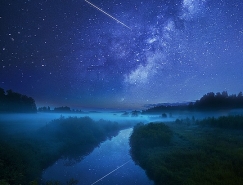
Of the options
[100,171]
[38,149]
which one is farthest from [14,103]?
[100,171]

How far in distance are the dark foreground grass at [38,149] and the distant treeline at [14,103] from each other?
624 inches

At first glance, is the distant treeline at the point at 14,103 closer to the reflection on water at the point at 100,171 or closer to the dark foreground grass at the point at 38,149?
the dark foreground grass at the point at 38,149

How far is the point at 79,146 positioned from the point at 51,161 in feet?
34.6

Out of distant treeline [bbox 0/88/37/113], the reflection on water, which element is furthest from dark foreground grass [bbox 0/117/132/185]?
distant treeline [bbox 0/88/37/113]

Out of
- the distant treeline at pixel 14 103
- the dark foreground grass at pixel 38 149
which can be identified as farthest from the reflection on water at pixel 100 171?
the distant treeline at pixel 14 103

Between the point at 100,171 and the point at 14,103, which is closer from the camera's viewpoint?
the point at 100,171

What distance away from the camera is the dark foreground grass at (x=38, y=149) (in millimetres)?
14773

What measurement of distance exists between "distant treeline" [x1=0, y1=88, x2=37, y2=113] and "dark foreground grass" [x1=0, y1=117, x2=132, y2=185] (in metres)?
15.8

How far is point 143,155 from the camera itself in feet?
78.9

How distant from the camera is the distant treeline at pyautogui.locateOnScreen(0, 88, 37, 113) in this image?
153 feet

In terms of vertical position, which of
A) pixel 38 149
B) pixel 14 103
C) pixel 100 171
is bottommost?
pixel 100 171

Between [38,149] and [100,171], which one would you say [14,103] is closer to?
[38,149]

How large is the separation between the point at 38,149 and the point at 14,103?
3473cm

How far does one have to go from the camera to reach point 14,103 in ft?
169
